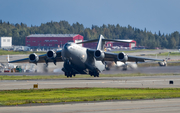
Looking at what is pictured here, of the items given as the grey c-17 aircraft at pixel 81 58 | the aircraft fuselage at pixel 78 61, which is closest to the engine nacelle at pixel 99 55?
the grey c-17 aircraft at pixel 81 58

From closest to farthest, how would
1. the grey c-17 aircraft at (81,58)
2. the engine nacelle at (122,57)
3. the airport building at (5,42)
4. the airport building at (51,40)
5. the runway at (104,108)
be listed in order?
the runway at (104,108)
the grey c-17 aircraft at (81,58)
the engine nacelle at (122,57)
the airport building at (51,40)
the airport building at (5,42)

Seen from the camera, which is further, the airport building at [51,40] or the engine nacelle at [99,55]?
the airport building at [51,40]

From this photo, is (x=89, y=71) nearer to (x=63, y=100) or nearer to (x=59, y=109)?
(x=63, y=100)

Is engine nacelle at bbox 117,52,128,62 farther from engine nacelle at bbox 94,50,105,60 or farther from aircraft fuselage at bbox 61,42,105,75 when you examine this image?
aircraft fuselage at bbox 61,42,105,75

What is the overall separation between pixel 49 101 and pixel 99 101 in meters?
3.79

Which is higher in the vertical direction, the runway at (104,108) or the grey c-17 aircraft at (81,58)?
the grey c-17 aircraft at (81,58)

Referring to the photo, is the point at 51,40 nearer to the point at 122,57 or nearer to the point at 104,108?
the point at 122,57

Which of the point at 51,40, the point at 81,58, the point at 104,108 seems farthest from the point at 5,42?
the point at 104,108

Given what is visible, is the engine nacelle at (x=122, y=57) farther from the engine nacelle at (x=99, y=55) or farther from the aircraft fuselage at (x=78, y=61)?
the aircraft fuselage at (x=78, y=61)

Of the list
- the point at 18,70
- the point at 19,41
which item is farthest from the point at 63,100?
the point at 19,41

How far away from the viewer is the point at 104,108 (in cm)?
1962

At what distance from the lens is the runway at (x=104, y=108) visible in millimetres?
18484

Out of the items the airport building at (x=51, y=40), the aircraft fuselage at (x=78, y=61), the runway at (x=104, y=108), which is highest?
the airport building at (x=51, y=40)

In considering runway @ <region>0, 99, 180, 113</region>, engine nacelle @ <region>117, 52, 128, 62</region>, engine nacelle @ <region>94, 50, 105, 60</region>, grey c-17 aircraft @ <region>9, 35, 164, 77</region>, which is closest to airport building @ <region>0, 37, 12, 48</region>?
grey c-17 aircraft @ <region>9, 35, 164, 77</region>
